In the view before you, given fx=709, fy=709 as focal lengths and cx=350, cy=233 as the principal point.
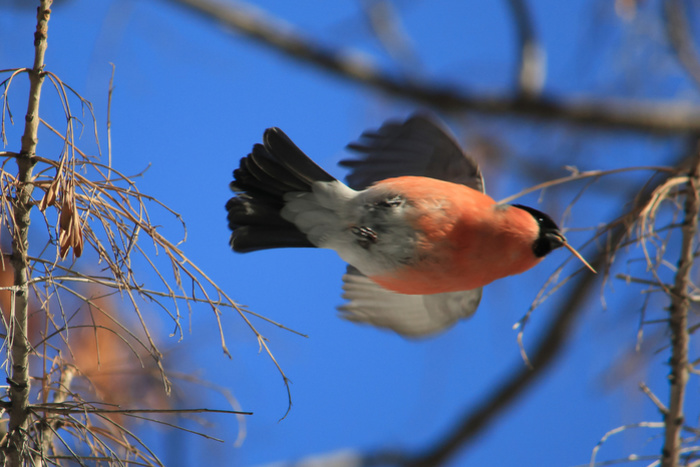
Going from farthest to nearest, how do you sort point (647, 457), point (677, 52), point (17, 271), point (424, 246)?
point (677, 52) < point (424, 246) < point (647, 457) < point (17, 271)

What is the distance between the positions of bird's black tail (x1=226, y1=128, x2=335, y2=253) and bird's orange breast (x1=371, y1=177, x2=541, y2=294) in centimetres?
29

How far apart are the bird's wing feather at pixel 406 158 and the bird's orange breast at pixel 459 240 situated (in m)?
0.28

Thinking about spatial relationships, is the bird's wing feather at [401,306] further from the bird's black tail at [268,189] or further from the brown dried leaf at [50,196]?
the brown dried leaf at [50,196]

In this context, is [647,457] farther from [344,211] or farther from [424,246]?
[344,211]

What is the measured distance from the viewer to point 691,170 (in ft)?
4.60

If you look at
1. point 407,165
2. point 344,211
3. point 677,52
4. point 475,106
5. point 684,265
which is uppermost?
point 475,106

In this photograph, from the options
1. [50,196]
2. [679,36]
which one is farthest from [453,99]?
[50,196]

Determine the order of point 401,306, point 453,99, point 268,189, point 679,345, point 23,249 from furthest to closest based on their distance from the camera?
1. point 453,99
2. point 401,306
3. point 268,189
4. point 679,345
5. point 23,249

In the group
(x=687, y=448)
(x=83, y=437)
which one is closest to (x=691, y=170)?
(x=687, y=448)

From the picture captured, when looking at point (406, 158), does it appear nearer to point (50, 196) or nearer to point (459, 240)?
point (459, 240)

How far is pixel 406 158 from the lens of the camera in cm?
213

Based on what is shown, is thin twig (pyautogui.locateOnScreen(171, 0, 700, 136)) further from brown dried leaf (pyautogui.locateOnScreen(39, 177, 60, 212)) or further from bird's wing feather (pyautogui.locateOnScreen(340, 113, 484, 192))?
brown dried leaf (pyautogui.locateOnScreen(39, 177, 60, 212))

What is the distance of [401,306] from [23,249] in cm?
148

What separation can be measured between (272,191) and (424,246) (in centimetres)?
49
